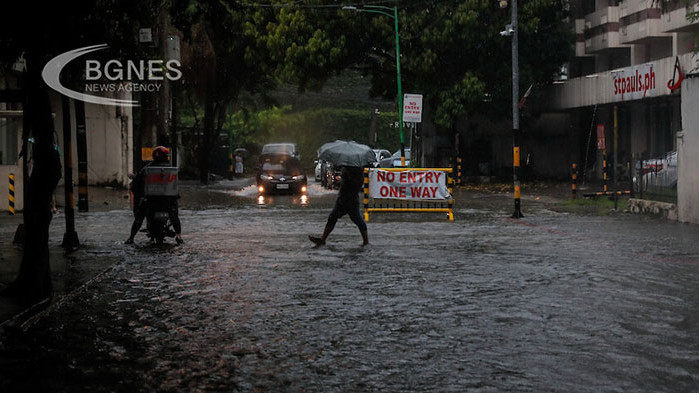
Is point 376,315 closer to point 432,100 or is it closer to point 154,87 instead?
point 154,87

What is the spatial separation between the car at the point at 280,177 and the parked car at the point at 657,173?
14.9 meters

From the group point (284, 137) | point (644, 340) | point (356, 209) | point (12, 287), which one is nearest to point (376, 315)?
point (644, 340)

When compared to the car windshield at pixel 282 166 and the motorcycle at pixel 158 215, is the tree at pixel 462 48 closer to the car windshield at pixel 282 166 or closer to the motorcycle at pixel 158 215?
the car windshield at pixel 282 166

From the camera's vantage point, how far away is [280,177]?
3941 cm

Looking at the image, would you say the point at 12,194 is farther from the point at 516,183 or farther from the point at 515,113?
the point at 515,113

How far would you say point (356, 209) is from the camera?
18.5m

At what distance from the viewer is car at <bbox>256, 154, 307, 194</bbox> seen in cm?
3938

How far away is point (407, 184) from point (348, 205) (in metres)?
7.28

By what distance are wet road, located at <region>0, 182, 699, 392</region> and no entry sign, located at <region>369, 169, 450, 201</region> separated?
625cm

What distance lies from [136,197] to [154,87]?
8.69m

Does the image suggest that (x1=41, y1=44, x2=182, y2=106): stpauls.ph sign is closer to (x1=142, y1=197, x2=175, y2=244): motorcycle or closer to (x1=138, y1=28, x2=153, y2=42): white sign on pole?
(x1=138, y1=28, x2=153, y2=42): white sign on pole

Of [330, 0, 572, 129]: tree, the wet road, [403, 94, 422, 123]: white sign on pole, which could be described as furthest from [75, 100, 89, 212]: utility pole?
[330, 0, 572, 129]: tree

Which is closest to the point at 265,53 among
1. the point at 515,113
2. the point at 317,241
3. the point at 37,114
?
the point at 515,113

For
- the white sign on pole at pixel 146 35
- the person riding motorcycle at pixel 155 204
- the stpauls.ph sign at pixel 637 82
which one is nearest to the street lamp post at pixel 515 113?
the stpauls.ph sign at pixel 637 82
